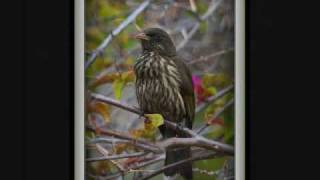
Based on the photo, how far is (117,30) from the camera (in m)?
1.64

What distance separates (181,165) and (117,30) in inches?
19.6

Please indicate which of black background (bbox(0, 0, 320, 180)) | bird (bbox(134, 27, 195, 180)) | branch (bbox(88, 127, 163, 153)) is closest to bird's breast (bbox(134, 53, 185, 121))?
bird (bbox(134, 27, 195, 180))

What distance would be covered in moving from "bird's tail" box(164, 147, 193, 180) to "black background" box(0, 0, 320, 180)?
20 centimetres

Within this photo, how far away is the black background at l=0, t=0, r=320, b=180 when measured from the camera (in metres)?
1.60

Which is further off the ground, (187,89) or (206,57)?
(206,57)

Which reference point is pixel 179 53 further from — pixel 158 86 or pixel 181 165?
pixel 181 165

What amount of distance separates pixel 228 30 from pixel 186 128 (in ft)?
1.16

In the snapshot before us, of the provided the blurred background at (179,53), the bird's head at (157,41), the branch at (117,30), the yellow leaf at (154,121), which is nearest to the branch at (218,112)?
the blurred background at (179,53)

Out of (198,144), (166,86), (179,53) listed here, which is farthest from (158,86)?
(198,144)

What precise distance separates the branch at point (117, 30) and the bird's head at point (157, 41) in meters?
0.06

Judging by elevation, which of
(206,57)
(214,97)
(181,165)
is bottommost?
(181,165)
